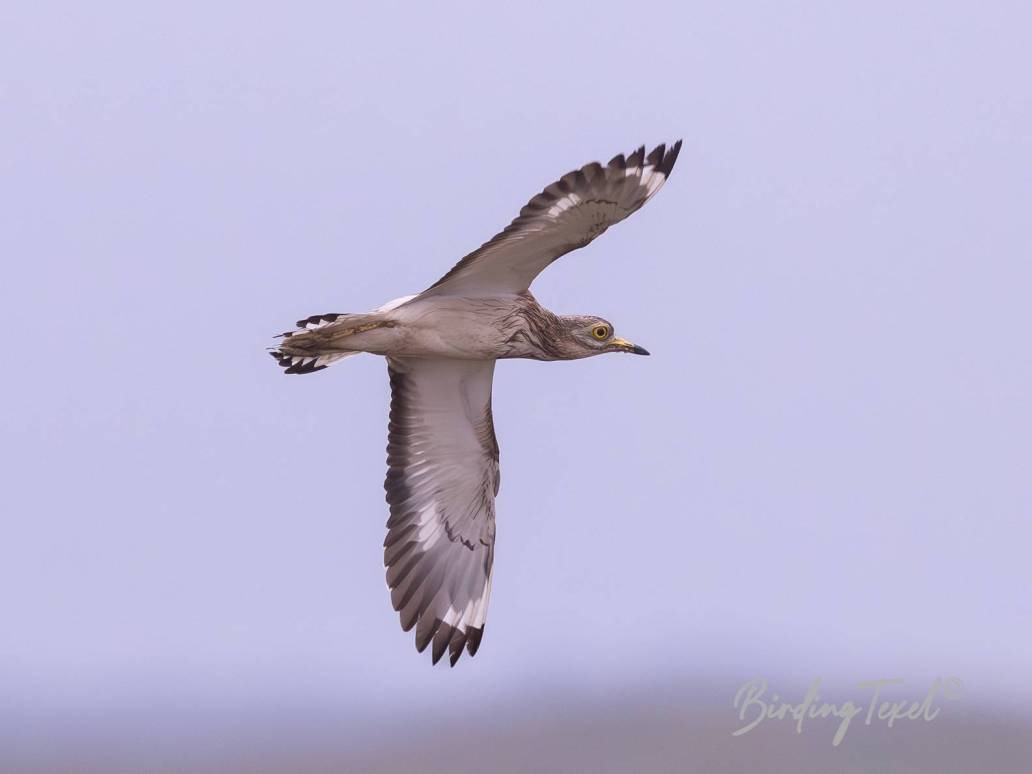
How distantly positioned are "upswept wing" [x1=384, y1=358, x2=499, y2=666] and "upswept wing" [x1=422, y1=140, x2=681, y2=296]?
994mm

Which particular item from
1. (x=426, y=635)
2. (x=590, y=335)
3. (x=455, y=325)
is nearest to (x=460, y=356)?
(x=455, y=325)

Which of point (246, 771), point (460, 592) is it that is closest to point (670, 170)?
point (460, 592)

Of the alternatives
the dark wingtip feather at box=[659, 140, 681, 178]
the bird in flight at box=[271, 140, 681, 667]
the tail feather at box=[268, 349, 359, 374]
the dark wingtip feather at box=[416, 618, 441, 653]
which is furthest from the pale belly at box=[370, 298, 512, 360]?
the dark wingtip feather at box=[416, 618, 441, 653]

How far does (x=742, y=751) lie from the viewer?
34844mm

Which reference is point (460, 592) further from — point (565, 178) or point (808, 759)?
point (808, 759)

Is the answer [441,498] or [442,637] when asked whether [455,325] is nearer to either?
[441,498]

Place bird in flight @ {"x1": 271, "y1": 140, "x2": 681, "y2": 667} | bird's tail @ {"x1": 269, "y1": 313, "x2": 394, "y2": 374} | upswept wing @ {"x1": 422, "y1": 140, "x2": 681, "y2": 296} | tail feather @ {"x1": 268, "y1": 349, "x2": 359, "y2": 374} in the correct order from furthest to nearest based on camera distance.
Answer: tail feather @ {"x1": 268, "y1": 349, "x2": 359, "y2": 374} < bird's tail @ {"x1": 269, "y1": 313, "x2": 394, "y2": 374} < bird in flight @ {"x1": 271, "y1": 140, "x2": 681, "y2": 667} < upswept wing @ {"x1": 422, "y1": 140, "x2": 681, "y2": 296}

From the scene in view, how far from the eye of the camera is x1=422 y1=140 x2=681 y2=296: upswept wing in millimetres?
10875

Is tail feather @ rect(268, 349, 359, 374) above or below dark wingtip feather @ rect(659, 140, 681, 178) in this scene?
below

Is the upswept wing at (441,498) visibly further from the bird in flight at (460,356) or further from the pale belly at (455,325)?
the pale belly at (455,325)

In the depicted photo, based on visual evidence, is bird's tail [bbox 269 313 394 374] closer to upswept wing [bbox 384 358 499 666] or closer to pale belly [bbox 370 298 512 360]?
pale belly [bbox 370 298 512 360]

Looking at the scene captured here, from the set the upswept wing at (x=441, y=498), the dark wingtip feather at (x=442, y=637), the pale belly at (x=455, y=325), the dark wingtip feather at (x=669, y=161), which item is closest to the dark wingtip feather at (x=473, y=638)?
the upswept wing at (x=441, y=498)

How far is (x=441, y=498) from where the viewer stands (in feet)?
42.8

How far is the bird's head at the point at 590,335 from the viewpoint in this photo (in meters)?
12.2
